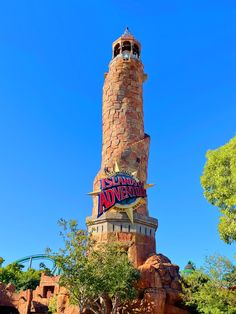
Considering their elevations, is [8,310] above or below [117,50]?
below

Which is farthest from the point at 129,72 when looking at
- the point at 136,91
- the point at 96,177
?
the point at 96,177

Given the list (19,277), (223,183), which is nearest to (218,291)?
(223,183)

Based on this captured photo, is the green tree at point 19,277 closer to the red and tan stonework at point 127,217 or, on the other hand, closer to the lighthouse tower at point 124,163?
the red and tan stonework at point 127,217

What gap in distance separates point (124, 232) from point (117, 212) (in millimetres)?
1849

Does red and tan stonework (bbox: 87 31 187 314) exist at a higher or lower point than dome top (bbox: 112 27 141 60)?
lower

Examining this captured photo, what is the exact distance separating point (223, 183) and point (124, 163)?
15.1 meters

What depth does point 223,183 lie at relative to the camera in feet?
64.4

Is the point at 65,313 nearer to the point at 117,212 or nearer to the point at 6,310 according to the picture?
the point at 117,212

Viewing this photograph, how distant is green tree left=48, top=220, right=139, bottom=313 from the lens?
23.4m

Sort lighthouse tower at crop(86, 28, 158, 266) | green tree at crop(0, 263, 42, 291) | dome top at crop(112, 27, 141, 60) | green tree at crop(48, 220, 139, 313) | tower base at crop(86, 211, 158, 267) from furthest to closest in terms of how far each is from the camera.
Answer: green tree at crop(0, 263, 42, 291)
dome top at crop(112, 27, 141, 60)
lighthouse tower at crop(86, 28, 158, 266)
tower base at crop(86, 211, 158, 267)
green tree at crop(48, 220, 139, 313)

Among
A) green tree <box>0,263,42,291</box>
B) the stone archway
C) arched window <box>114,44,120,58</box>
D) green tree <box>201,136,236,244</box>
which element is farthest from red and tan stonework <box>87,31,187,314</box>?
green tree <box>0,263,42,291</box>

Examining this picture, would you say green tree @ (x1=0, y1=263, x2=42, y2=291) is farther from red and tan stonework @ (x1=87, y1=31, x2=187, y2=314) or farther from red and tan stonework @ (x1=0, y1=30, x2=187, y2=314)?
red and tan stonework @ (x1=87, y1=31, x2=187, y2=314)

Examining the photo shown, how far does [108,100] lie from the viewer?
37.9m

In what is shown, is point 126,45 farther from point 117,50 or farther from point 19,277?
point 19,277
